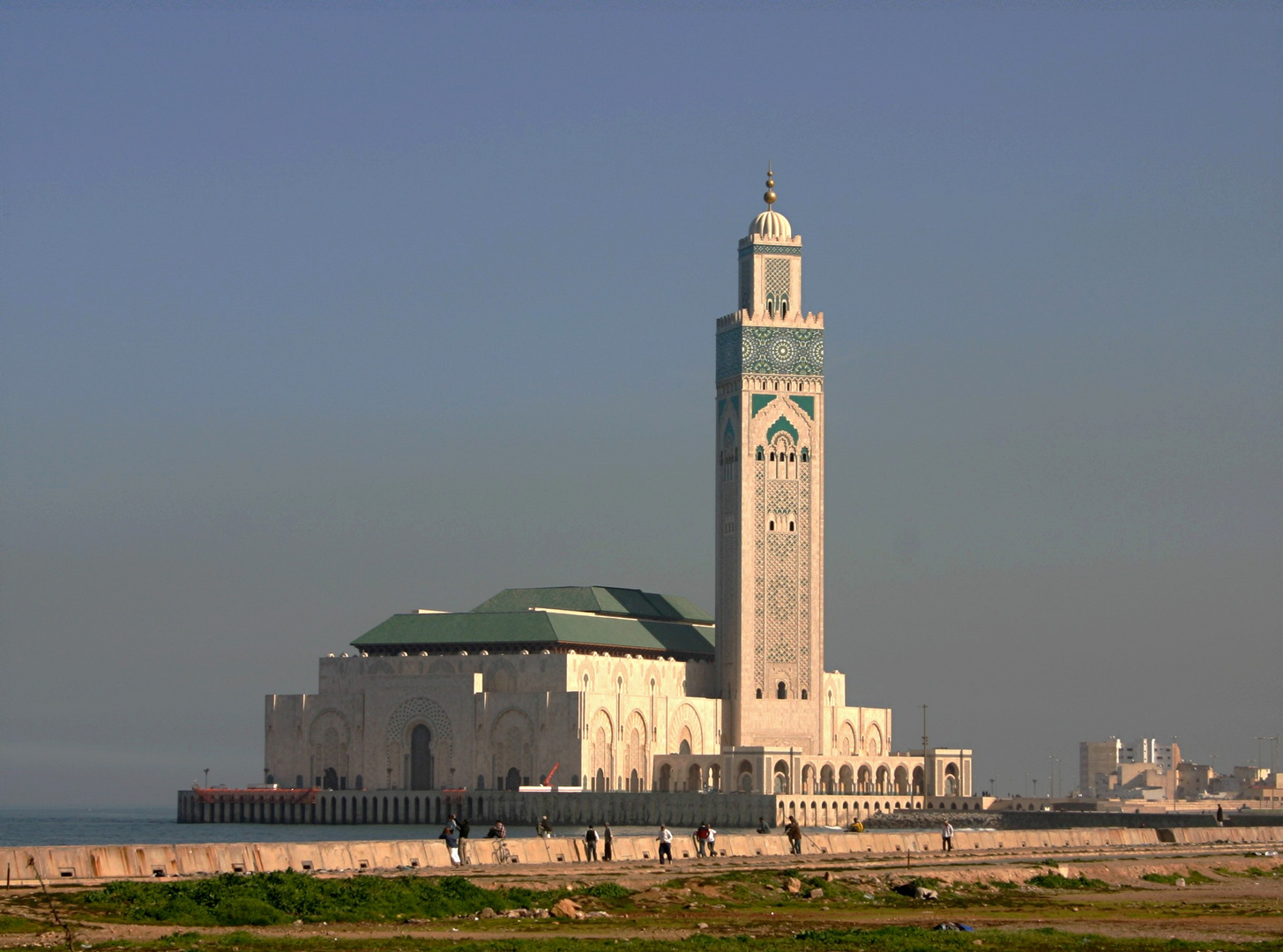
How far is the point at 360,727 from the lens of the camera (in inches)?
5699

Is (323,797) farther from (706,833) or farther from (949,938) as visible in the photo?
(949,938)

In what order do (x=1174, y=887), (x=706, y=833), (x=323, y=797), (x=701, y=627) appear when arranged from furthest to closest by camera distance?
1. (x=701, y=627)
2. (x=323, y=797)
3. (x=706, y=833)
4. (x=1174, y=887)

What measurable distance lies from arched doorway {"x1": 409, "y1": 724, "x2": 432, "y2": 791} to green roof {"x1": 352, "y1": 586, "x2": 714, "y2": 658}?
6052 millimetres

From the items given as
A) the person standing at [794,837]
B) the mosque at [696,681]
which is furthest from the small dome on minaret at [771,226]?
the person standing at [794,837]

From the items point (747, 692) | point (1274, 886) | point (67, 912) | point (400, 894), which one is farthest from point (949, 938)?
point (747, 692)

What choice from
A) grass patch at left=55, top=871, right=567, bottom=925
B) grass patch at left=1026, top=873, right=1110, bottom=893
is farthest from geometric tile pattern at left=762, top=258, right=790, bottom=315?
grass patch at left=55, top=871, right=567, bottom=925

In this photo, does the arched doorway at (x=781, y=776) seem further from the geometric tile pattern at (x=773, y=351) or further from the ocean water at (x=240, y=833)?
the geometric tile pattern at (x=773, y=351)

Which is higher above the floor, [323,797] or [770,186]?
[770,186]

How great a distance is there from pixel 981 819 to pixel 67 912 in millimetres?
95872

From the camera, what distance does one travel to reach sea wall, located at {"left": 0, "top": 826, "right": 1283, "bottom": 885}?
45781 mm

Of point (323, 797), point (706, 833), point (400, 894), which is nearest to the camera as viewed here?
point (400, 894)

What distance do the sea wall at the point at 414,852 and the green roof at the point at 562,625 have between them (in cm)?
6818

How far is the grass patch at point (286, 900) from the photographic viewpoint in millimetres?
41281

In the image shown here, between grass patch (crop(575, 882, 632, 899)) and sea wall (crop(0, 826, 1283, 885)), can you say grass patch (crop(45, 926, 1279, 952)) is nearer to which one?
grass patch (crop(575, 882, 632, 899))
